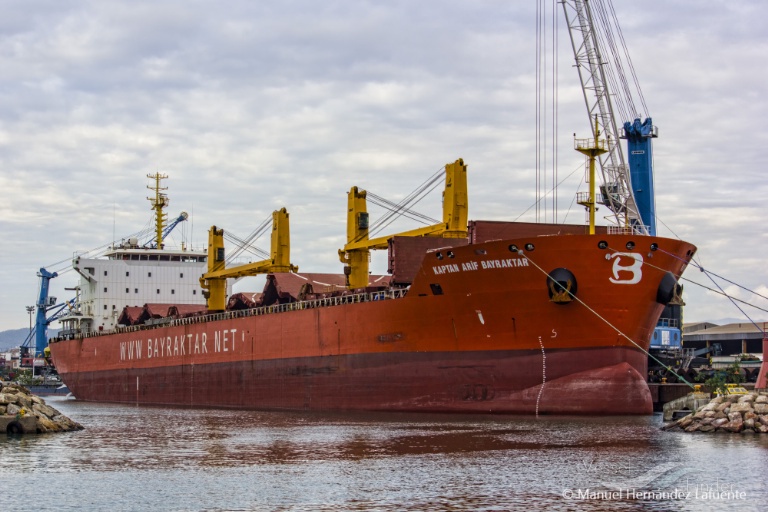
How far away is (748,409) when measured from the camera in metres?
21.3

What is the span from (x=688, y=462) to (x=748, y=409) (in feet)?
17.0

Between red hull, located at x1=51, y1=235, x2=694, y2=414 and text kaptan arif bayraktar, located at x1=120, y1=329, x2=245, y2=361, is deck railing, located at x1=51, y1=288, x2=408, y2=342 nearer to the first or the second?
red hull, located at x1=51, y1=235, x2=694, y2=414

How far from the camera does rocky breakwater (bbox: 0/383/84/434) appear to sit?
2325 centimetres

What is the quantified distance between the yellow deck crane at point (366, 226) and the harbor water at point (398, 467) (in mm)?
8246

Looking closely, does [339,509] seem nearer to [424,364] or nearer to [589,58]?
[424,364]

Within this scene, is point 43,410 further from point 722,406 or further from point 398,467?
point 722,406

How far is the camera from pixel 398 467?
1677 centimetres

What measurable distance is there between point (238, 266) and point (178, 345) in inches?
165

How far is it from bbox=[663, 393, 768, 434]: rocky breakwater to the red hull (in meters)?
3.19

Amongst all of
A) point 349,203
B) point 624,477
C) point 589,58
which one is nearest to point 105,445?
point 624,477

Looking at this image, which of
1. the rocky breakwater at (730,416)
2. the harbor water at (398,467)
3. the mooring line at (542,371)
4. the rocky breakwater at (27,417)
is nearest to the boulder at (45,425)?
the rocky breakwater at (27,417)

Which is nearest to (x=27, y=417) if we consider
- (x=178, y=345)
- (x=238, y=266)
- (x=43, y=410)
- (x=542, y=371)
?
(x=43, y=410)

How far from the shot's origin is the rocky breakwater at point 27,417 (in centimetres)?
2325

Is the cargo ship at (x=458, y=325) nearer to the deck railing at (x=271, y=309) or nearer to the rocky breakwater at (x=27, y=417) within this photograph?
the deck railing at (x=271, y=309)
